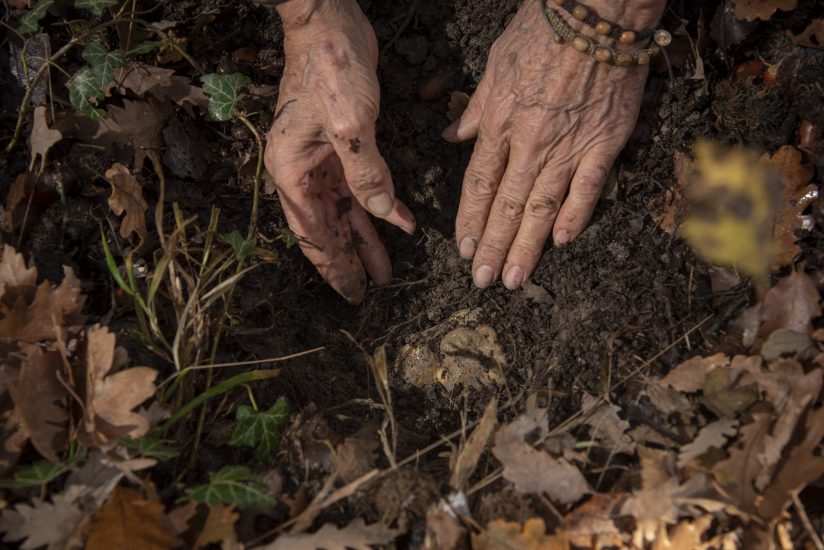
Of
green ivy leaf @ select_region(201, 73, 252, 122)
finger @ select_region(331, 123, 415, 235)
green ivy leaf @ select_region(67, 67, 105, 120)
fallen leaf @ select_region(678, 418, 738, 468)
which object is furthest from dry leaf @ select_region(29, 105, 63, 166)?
fallen leaf @ select_region(678, 418, 738, 468)

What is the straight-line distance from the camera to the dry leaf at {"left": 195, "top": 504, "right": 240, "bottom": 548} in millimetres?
1557

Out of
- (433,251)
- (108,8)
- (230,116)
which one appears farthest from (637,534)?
(108,8)

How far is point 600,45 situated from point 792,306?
1086 millimetres

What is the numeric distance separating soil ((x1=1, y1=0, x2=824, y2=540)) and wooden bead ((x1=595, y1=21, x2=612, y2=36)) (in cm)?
34

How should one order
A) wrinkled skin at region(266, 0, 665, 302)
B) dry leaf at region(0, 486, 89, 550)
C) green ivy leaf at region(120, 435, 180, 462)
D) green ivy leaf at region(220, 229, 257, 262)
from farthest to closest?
wrinkled skin at region(266, 0, 665, 302) < green ivy leaf at region(220, 229, 257, 262) < green ivy leaf at region(120, 435, 180, 462) < dry leaf at region(0, 486, 89, 550)

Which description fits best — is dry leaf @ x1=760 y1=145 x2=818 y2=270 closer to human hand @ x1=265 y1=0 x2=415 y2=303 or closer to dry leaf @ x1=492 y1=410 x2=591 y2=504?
dry leaf @ x1=492 y1=410 x2=591 y2=504

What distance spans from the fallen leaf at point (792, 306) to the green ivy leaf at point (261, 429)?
1380mm

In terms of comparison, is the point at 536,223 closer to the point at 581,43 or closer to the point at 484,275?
the point at 484,275

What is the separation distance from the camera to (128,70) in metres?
2.41

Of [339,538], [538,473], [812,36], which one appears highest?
[812,36]

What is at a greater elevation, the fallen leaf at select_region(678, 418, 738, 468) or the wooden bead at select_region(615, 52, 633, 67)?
the wooden bead at select_region(615, 52, 633, 67)

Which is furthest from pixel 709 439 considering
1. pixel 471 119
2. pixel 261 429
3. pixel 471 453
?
pixel 471 119

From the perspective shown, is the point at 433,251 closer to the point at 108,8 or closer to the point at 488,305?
the point at 488,305

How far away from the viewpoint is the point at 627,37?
223 cm
